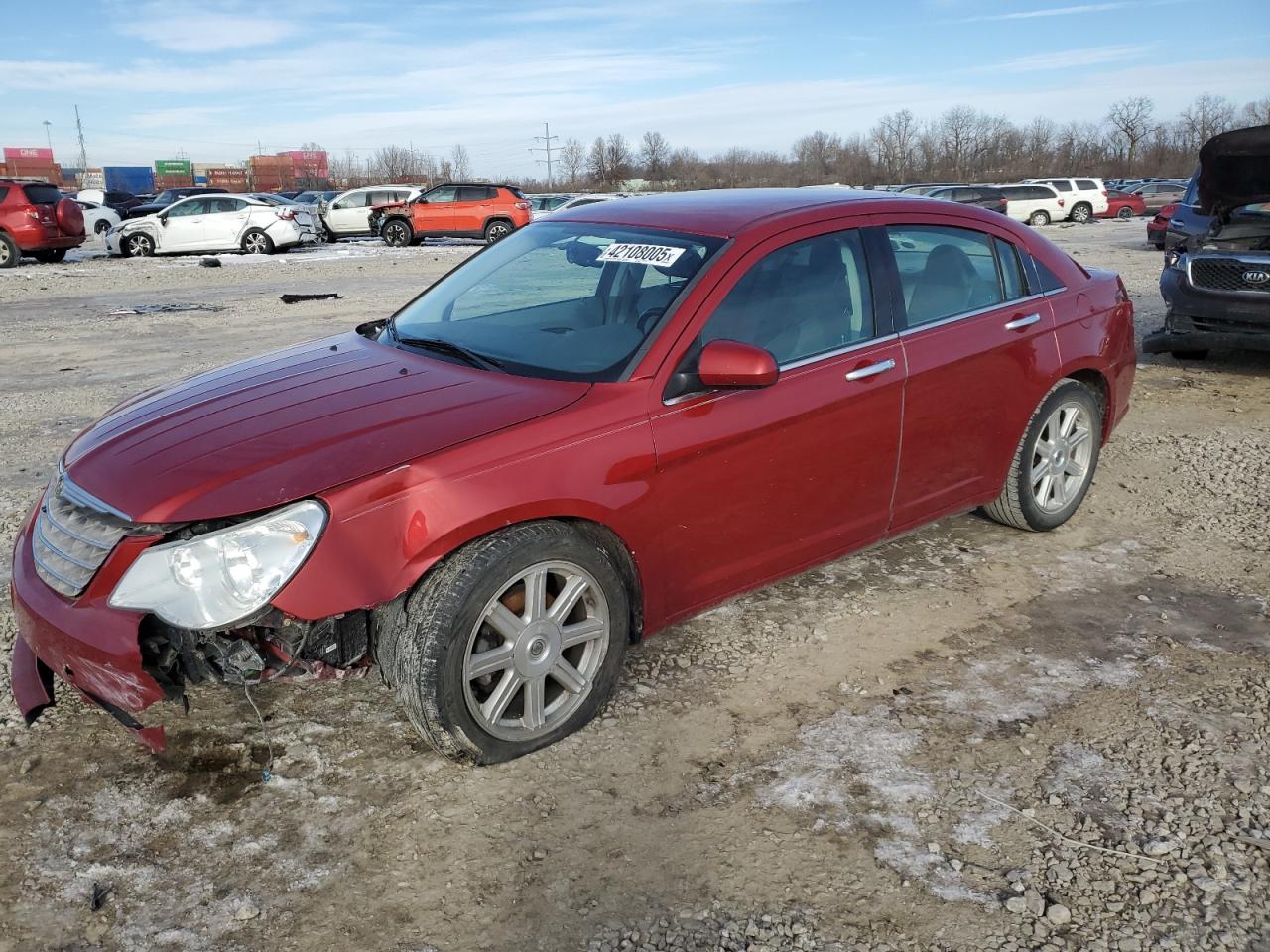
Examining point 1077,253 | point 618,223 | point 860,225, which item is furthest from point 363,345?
point 1077,253

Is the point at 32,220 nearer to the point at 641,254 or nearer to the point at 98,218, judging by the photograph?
the point at 98,218

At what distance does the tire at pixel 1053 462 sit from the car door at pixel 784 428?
3.30 feet

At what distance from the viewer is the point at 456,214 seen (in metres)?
27.8

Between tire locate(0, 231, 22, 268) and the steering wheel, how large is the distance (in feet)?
73.8

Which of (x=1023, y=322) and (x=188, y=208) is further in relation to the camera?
(x=188, y=208)

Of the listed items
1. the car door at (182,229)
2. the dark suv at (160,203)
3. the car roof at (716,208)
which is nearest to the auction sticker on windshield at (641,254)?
the car roof at (716,208)

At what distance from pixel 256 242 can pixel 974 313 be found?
2383cm

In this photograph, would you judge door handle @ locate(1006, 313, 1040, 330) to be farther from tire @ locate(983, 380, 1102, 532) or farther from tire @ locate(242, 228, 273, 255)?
tire @ locate(242, 228, 273, 255)

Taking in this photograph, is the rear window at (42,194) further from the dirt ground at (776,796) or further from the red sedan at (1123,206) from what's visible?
the red sedan at (1123,206)

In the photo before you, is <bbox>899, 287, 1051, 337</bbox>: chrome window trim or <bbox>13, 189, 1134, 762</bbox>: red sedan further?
<bbox>899, 287, 1051, 337</bbox>: chrome window trim

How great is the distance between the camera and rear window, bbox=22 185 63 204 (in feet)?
70.5

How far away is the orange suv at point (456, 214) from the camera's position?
27859 millimetres

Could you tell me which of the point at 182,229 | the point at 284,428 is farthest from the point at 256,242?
the point at 284,428

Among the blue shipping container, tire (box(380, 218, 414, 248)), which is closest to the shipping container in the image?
the blue shipping container
